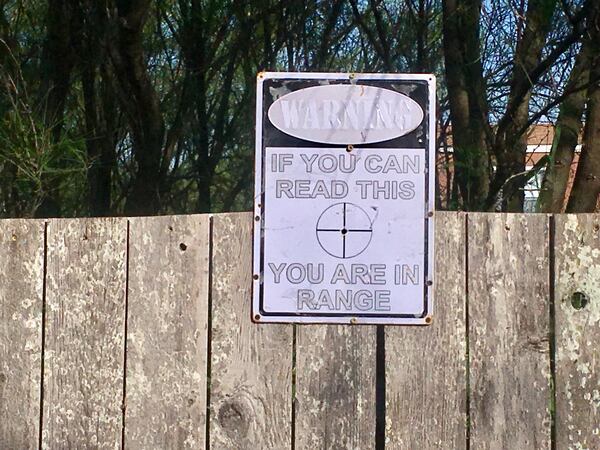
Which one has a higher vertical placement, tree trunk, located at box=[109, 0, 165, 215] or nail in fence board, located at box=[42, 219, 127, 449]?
tree trunk, located at box=[109, 0, 165, 215]

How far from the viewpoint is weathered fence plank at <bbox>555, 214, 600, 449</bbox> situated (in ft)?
6.48

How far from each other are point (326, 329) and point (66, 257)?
599 mm

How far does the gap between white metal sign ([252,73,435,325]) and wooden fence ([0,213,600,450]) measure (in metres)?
0.05

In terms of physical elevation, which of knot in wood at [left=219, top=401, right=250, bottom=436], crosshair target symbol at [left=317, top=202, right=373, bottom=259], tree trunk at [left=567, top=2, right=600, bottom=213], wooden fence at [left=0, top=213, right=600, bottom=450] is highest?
tree trunk at [left=567, top=2, right=600, bottom=213]

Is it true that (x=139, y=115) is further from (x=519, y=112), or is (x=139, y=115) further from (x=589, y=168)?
(x=589, y=168)

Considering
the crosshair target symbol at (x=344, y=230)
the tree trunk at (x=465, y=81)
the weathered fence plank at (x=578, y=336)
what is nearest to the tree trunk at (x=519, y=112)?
the tree trunk at (x=465, y=81)

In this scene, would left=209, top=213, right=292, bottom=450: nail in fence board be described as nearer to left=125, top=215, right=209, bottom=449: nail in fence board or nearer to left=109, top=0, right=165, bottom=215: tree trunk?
left=125, top=215, right=209, bottom=449: nail in fence board

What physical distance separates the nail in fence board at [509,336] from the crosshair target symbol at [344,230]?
234 millimetres

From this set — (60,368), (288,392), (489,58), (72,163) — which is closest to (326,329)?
(288,392)

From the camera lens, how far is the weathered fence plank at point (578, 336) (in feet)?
6.48

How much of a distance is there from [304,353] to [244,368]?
13 centimetres

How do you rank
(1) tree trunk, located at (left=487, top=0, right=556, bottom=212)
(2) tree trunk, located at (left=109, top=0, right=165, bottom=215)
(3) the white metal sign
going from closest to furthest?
(3) the white metal sign → (1) tree trunk, located at (left=487, top=0, right=556, bottom=212) → (2) tree trunk, located at (left=109, top=0, right=165, bottom=215)

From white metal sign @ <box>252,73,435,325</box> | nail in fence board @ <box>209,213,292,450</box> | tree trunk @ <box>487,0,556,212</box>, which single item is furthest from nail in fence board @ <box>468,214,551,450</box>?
tree trunk @ <box>487,0,556,212</box>

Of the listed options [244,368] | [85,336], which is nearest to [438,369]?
[244,368]
